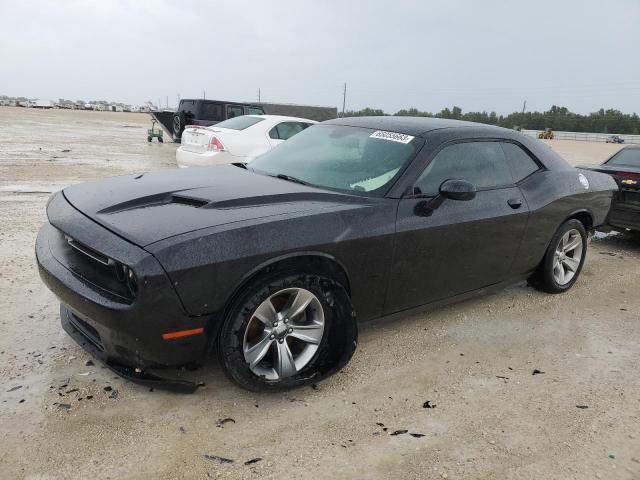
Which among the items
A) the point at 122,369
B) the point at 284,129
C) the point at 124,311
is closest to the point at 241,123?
the point at 284,129

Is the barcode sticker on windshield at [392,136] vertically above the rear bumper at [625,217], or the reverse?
the barcode sticker on windshield at [392,136]

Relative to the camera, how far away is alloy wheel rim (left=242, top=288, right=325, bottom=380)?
2.77m

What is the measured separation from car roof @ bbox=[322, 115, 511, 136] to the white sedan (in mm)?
4224

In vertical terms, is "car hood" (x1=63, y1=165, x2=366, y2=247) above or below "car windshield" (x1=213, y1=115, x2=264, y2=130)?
below

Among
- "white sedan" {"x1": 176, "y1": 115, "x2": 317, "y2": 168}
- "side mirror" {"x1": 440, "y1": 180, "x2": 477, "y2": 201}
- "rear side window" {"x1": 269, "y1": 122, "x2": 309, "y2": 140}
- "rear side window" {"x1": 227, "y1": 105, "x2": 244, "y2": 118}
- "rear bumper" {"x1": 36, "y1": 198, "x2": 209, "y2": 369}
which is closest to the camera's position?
"rear bumper" {"x1": 36, "y1": 198, "x2": 209, "y2": 369}

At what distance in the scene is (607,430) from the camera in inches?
108

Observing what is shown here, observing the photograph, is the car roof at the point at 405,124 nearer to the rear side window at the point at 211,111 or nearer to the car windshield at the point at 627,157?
the car windshield at the point at 627,157

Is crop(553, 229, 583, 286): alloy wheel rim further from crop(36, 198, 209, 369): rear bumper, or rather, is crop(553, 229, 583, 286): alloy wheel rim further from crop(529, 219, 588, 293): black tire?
crop(36, 198, 209, 369): rear bumper

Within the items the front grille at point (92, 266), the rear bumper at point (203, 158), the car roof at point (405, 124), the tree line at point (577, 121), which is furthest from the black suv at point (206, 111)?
the tree line at point (577, 121)

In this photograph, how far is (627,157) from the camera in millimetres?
7152

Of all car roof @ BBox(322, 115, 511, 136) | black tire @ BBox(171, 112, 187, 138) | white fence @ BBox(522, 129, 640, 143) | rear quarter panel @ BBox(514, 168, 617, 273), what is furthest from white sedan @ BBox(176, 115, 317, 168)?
white fence @ BBox(522, 129, 640, 143)

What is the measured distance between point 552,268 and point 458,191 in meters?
1.86

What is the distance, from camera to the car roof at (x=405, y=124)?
Result: 3.70 metres

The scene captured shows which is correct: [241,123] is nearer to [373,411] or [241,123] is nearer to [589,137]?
[373,411]
